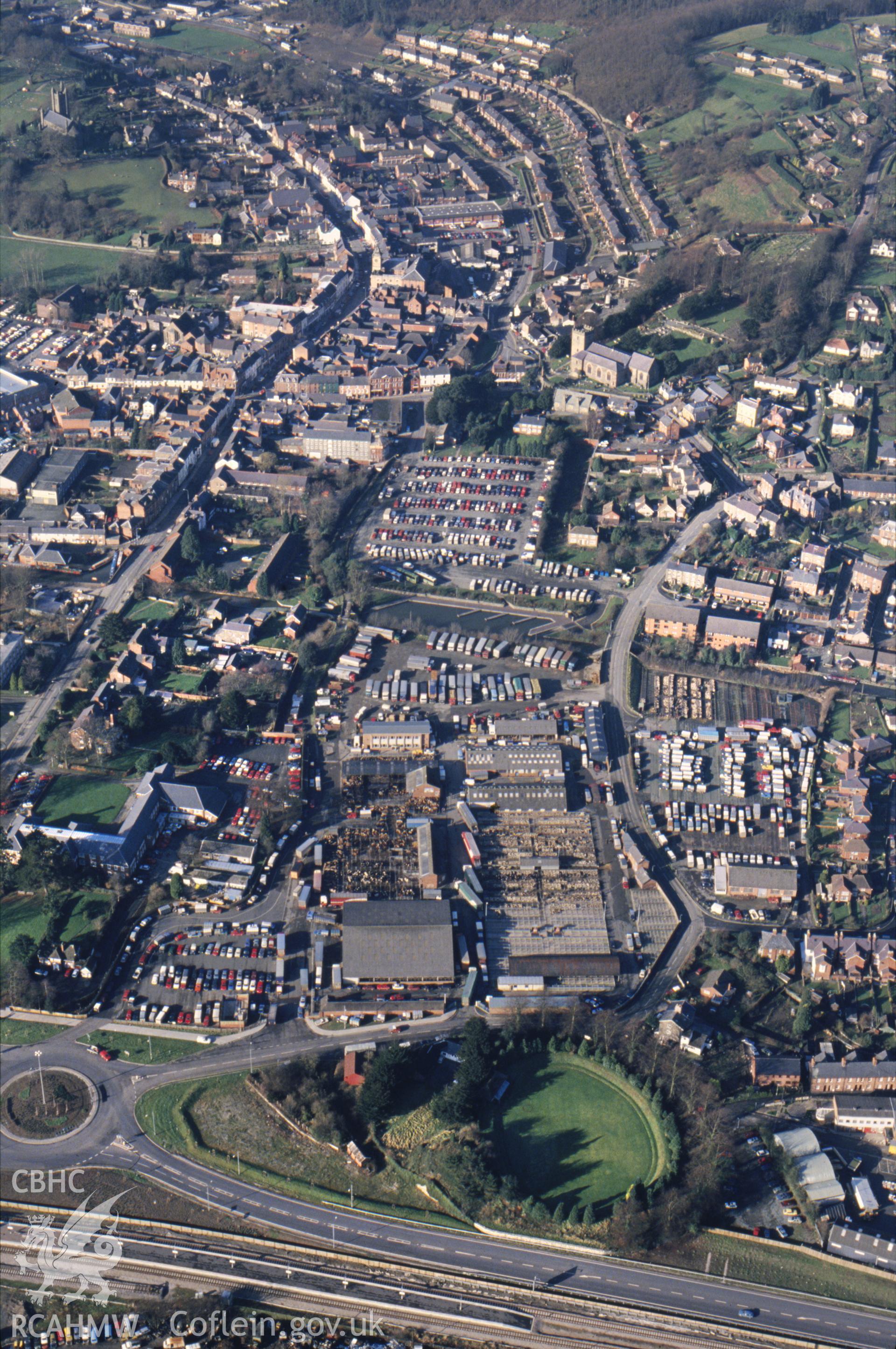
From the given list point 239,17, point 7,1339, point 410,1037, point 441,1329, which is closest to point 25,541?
point 410,1037

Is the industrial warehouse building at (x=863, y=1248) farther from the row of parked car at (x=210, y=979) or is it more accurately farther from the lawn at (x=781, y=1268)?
the row of parked car at (x=210, y=979)

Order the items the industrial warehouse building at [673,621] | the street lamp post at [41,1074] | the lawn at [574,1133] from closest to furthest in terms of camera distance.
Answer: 1. the lawn at [574,1133]
2. the street lamp post at [41,1074]
3. the industrial warehouse building at [673,621]

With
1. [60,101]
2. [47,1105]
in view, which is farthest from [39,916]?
[60,101]

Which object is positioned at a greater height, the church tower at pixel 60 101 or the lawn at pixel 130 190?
the church tower at pixel 60 101

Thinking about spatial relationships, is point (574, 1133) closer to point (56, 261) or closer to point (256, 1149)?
point (256, 1149)

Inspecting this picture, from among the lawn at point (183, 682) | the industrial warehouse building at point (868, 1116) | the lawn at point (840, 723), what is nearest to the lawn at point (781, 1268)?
the industrial warehouse building at point (868, 1116)

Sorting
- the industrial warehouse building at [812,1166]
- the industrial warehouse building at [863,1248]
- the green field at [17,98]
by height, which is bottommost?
the industrial warehouse building at [863,1248]
